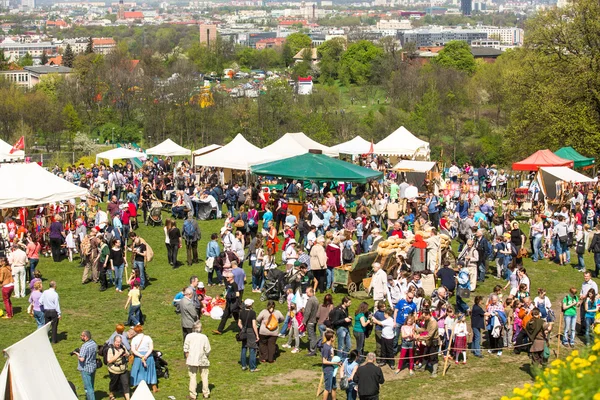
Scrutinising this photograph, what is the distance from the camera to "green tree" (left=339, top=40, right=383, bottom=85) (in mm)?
136000

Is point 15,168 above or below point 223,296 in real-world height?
above

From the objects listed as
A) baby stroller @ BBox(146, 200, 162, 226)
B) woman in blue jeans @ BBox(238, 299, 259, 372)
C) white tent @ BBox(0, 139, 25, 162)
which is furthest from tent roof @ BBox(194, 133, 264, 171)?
woman in blue jeans @ BBox(238, 299, 259, 372)

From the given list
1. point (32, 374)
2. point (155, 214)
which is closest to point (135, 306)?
point (32, 374)

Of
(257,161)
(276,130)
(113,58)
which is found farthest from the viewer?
(113,58)

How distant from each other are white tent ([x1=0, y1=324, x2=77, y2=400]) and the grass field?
0.19 m

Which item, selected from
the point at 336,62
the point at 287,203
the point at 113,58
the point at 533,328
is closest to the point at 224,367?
the point at 533,328

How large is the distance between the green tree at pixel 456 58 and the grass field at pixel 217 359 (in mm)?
118166

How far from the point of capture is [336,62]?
507 feet

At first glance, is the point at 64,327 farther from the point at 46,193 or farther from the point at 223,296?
the point at 46,193

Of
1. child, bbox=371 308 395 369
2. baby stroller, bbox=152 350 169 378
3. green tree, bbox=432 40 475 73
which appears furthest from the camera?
green tree, bbox=432 40 475 73

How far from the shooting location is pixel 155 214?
83.5ft

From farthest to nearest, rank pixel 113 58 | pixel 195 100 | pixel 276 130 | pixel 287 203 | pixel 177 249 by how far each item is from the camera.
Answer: pixel 113 58 → pixel 195 100 → pixel 276 130 → pixel 287 203 → pixel 177 249

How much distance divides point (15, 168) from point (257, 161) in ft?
29.0

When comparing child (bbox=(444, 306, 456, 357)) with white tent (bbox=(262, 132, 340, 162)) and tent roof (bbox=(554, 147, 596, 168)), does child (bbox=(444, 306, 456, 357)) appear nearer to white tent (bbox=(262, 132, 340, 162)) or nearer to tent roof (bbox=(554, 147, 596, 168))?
white tent (bbox=(262, 132, 340, 162))
